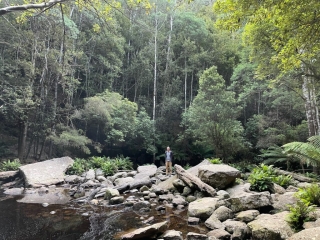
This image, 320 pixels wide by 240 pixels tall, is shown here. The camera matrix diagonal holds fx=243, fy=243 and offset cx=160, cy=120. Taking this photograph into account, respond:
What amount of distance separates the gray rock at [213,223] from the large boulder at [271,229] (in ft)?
2.47

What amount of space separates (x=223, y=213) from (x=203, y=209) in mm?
565

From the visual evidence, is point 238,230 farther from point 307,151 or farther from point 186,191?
point 307,151

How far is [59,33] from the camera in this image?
1491 centimetres

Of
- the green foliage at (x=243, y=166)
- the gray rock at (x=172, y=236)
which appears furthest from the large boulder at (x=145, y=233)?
the green foliage at (x=243, y=166)

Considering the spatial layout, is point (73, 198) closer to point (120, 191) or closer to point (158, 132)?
point (120, 191)

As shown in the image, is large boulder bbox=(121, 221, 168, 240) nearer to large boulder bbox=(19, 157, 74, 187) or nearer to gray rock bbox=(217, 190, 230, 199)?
gray rock bbox=(217, 190, 230, 199)

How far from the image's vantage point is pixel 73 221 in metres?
5.97

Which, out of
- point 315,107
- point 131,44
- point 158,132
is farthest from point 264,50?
point 131,44

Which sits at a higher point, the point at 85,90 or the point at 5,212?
the point at 85,90

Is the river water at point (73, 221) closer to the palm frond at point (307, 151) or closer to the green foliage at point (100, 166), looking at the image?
the palm frond at point (307, 151)

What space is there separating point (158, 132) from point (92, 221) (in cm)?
1455

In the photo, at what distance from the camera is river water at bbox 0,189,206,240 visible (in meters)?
5.05

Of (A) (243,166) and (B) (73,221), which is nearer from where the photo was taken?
(B) (73,221)

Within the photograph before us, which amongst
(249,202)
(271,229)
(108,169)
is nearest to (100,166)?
(108,169)
